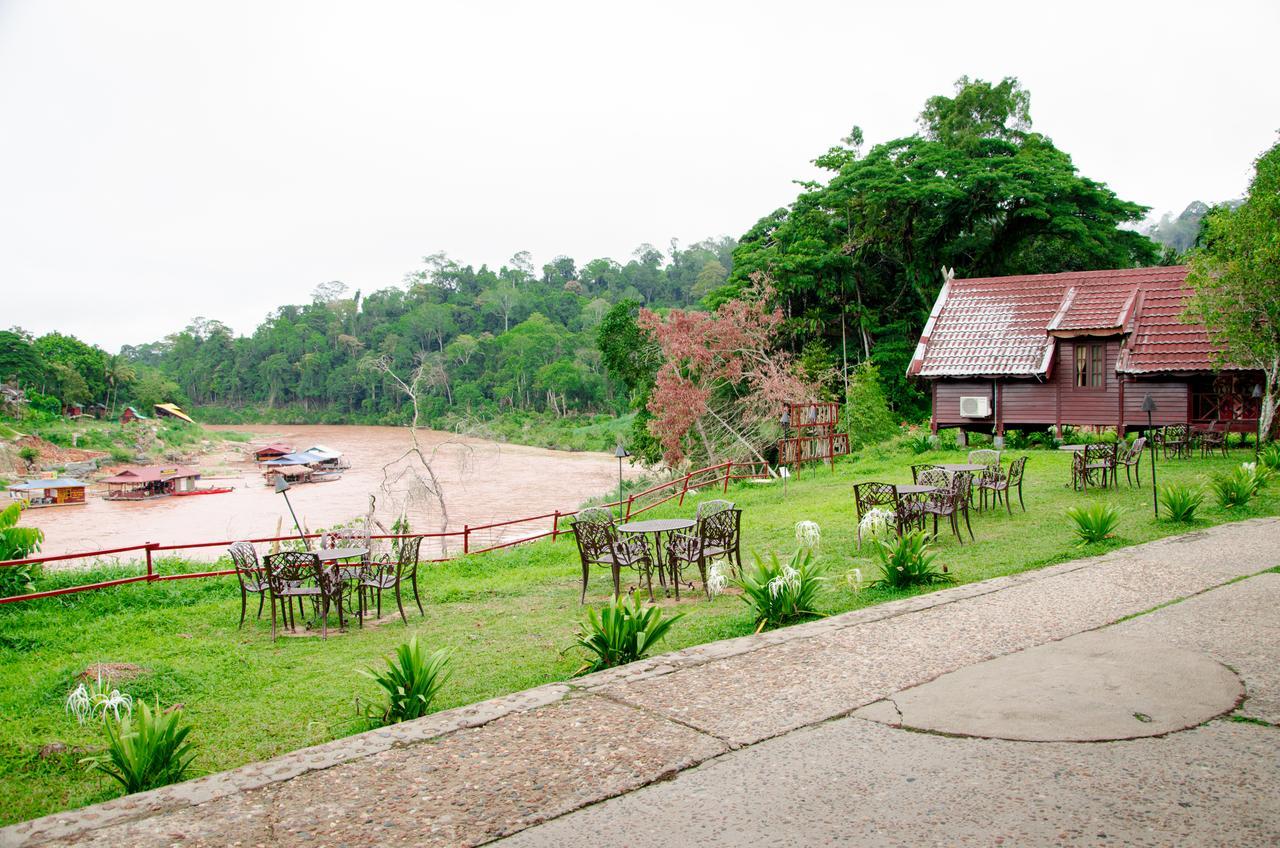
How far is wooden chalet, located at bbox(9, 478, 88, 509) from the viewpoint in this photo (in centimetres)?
3675

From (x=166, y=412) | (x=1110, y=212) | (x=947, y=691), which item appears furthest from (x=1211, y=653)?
(x=166, y=412)

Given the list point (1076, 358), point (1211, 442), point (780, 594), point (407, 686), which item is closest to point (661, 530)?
point (780, 594)

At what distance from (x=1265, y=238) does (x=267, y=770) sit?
18778 millimetres

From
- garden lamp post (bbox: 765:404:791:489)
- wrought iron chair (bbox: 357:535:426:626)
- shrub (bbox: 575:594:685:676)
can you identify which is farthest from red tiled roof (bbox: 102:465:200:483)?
shrub (bbox: 575:594:685:676)

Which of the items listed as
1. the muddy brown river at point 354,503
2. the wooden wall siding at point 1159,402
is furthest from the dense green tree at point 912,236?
the muddy brown river at point 354,503

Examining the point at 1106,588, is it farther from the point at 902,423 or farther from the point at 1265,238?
the point at 902,423

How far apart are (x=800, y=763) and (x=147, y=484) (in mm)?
45305

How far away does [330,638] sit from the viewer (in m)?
9.08

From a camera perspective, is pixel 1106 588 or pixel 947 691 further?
pixel 1106 588

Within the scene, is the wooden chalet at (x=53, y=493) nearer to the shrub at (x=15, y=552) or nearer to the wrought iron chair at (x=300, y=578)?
the shrub at (x=15, y=552)

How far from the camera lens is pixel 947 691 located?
529 centimetres

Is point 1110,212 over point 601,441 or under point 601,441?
over

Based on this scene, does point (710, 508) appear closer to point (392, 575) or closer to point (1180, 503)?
point (392, 575)

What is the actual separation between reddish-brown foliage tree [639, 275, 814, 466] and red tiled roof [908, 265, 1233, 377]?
14.9 feet
